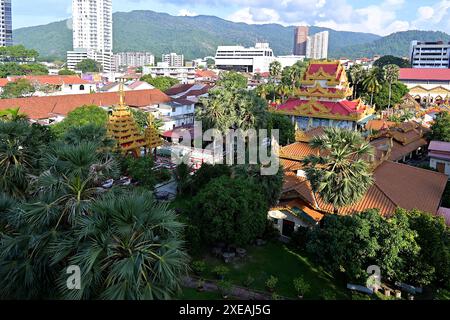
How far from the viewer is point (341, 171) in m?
17.6

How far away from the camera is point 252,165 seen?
20922 mm

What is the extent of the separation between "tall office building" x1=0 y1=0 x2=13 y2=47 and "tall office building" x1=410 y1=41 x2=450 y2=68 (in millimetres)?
152427

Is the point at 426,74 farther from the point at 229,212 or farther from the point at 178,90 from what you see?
the point at 229,212

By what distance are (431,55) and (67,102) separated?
12704cm

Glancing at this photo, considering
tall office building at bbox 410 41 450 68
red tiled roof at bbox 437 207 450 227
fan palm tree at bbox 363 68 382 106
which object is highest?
tall office building at bbox 410 41 450 68

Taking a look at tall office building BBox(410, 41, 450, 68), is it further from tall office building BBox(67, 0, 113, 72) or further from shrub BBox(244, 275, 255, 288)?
shrub BBox(244, 275, 255, 288)

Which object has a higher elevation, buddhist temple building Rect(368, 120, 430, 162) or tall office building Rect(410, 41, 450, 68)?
tall office building Rect(410, 41, 450, 68)

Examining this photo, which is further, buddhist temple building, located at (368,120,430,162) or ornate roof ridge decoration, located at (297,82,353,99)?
ornate roof ridge decoration, located at (297,82,353,99)

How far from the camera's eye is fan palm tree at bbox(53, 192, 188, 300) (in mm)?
7964

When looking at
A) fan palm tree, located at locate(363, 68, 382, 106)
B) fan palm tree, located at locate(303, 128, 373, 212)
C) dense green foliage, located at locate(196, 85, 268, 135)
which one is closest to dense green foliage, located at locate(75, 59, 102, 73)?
fan palm tree, located at locate(363, 68, 382, 106)

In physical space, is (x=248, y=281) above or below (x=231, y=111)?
below

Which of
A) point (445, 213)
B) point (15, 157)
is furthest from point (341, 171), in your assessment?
point (15, 157)

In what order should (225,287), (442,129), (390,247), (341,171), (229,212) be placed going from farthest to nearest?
1. (442,129)
2. (229,212)
3. (341,171)
4. (225,287)
5. (390,247)

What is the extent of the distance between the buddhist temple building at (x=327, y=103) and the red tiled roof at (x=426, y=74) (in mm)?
51119
